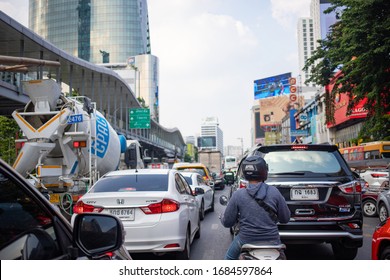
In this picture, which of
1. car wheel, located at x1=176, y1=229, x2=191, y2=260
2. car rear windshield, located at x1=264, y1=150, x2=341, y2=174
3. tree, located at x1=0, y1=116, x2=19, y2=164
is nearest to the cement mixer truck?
tree, located at x1=0, y1=116, x2=19, y2=164

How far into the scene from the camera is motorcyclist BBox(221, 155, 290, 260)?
10.2 feet

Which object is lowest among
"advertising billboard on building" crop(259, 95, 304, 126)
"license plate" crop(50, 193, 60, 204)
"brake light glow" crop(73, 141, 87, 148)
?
"license plate" crop(50, 193, 60, 204)

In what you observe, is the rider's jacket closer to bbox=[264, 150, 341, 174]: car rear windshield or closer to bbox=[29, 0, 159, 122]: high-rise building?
bbox=[264, 150, 341, 174]: car rear windshield

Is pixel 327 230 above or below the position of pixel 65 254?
below

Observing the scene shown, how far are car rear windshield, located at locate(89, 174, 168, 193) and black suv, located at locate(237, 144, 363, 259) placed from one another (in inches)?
64.0

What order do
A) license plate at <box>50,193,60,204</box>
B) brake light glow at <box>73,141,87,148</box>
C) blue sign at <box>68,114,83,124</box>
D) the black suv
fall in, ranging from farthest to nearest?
brake light glow at <box>73,141,87,148</box> → blue sign at <box>68,114,83,124</box> → license plate at <box>50,193,60,204</box> → the black suv

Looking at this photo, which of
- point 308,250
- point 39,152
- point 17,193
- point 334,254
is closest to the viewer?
point 17,193

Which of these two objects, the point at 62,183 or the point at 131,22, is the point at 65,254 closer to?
the point at 62,183

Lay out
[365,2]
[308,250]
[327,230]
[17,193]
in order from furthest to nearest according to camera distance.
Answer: [365,2]
[308,250]
[327,230]
[17,193]

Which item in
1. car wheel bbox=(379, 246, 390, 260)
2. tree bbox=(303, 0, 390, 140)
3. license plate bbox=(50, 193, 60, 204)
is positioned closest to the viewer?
car wheel bbox=(379, 246, 390, 260)

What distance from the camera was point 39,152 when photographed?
9.17 meters

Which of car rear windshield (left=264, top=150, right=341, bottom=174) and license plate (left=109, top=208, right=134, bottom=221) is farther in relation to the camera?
car rear windshield (left=264, top=150, right=341, bottom=174)

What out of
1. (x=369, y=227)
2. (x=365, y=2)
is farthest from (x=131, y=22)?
(x=369, y=227)

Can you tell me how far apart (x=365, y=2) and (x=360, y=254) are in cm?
1090
